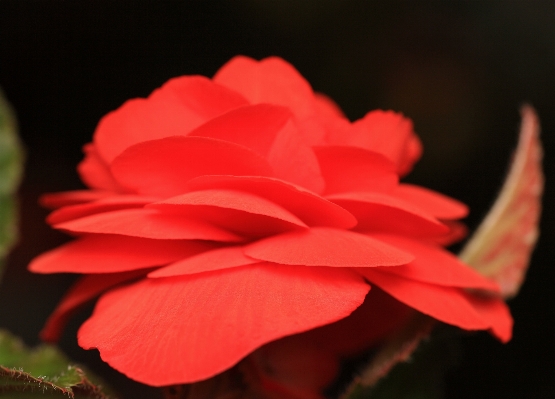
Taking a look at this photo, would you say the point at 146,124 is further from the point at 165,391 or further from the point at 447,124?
the point at 447,124

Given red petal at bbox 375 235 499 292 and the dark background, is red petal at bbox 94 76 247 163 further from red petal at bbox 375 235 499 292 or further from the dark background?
the dark background

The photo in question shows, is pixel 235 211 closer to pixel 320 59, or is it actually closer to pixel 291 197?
pixel 291 197

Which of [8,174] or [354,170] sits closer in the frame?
[354,170]

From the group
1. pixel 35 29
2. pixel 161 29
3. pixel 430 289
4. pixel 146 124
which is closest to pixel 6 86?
pixel 35 29

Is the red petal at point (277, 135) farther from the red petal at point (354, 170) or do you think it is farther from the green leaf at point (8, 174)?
the green leaf at point (8, 174)

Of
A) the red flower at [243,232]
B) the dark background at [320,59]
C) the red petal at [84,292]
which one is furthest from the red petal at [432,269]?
the dark background at [320,59]

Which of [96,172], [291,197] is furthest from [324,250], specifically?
[96,172]
